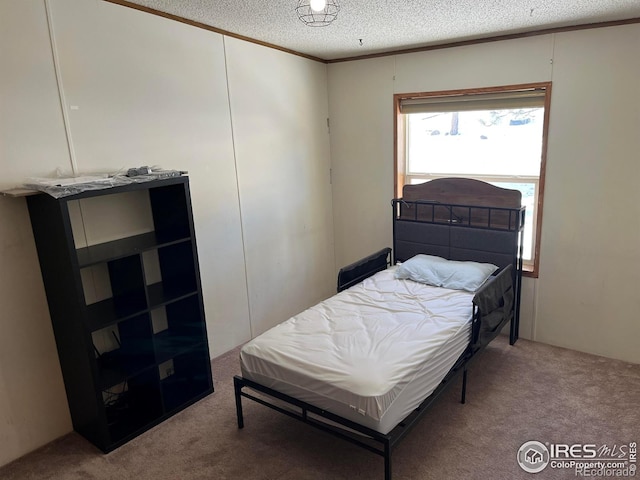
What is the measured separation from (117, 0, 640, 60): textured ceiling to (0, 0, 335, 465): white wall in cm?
24

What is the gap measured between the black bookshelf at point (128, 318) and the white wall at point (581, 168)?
2404 mm

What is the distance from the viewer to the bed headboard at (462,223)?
11.2ft

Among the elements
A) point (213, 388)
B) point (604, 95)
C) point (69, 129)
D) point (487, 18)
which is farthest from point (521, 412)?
point (69, 129)

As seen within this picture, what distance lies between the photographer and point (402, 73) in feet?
12.7

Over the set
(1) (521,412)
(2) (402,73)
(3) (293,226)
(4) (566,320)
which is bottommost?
→ (1) (521,412)

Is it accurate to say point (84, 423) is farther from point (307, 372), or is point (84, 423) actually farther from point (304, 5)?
point (304, 5)

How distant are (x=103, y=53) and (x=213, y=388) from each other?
2253 mm

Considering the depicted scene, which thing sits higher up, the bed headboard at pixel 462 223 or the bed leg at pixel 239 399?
the bed headboard at pixel 462 223

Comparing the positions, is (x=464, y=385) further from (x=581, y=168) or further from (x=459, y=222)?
(x=581, y=168)

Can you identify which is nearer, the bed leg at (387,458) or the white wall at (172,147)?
the bed leg at (387,458)

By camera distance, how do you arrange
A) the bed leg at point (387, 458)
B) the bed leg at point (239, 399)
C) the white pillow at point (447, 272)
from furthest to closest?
the white pillow at point (447, 272) → the bed leg at point (239, 399) → the bed leg at point (387, 458)

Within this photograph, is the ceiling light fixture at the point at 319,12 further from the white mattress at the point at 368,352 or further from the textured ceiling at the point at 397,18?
the white mattress at the point at 368,352

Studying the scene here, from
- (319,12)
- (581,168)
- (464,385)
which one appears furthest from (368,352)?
(581,168)

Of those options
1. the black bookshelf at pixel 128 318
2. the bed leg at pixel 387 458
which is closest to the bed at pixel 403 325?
the bed leg at pixel 387 458
